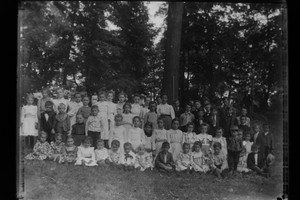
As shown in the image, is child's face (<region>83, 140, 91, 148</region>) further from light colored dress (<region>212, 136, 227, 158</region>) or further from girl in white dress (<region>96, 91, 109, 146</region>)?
light colored dress (<region>212, 136, 227, 158</region>)

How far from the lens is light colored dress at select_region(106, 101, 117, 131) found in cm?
463

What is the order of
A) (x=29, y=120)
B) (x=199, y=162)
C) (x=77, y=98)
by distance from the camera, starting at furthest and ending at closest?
(x=199, y=162) → (x=77, y=98) → (x=29, y=120)

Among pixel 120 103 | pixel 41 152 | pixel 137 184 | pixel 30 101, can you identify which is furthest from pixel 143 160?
pixel 30 101

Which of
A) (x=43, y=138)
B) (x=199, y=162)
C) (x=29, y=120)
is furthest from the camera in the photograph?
(x=199, y=162)

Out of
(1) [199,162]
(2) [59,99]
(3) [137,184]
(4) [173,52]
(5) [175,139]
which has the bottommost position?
(3) [137,184]

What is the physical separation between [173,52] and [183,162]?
4.84 feet

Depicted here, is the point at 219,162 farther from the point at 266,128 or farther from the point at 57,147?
the point at 57,147

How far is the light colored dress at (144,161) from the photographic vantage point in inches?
181

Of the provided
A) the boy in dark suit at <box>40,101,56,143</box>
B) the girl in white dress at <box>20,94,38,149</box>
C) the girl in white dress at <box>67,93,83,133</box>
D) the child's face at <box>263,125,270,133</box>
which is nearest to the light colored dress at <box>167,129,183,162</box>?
the child's face at <box>263,125,270,133</box>

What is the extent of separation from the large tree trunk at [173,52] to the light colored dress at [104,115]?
81 cm

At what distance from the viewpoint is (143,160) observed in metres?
4.61

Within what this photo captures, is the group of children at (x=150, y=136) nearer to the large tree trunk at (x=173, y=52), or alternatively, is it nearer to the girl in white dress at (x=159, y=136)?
the girl in white dress at (x=159, y=136)
